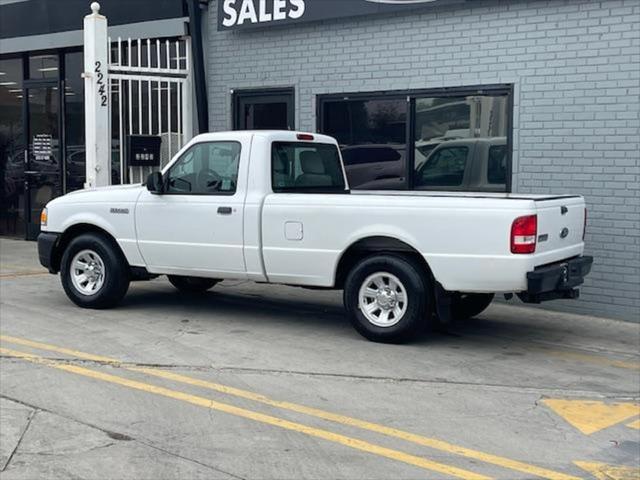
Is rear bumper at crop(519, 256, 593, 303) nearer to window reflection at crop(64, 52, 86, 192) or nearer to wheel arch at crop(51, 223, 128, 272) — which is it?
wheel arch at crop(51, 223, 128, 272)

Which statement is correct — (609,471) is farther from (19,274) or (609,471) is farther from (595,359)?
(19,274)

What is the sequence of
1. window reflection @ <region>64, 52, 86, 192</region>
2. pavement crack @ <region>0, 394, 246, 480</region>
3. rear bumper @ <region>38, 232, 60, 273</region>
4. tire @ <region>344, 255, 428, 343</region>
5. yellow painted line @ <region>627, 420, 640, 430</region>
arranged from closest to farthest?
pavement crack @ <region>0, 394, 246, 480</region> < yellow painted line @ <region>627, 420, 640, 430</region> < tire @ <region>344, 255, 428, 343</region> < rear bumper @ <region>38, 232, 60, 273</region> < window reflection @ <region>64, 52, 86, 192</region>

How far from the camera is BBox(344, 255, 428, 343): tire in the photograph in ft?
25.2

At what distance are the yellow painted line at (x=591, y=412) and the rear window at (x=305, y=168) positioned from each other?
3.51m

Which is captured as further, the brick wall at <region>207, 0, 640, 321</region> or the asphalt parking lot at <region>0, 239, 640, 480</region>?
the brick wall at <region>207, 0, 640, 321</region>

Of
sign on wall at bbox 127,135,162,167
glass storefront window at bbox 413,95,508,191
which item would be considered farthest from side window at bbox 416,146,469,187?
sign on wall at bbox 127,135,162,167

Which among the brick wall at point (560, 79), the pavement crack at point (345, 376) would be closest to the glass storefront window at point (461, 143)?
the brick wall at point (560, 79)

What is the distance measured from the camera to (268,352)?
25.2 feet

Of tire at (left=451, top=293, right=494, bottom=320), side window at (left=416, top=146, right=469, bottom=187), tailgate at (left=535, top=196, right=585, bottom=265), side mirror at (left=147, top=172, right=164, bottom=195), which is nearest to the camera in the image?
tailgate at (left=535, top=196, right=585, bottom=265)

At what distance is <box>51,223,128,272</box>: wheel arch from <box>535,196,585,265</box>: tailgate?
438 centimetres

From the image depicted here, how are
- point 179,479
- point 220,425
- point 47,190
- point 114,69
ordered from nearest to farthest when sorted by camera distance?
1. point 179,479
2. point 220,425
3. point 114,69
4. point 47,190

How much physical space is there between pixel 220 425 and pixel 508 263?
2.89m

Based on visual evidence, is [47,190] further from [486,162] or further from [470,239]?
[470,239]

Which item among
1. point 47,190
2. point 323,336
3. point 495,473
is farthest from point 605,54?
point 47,190
